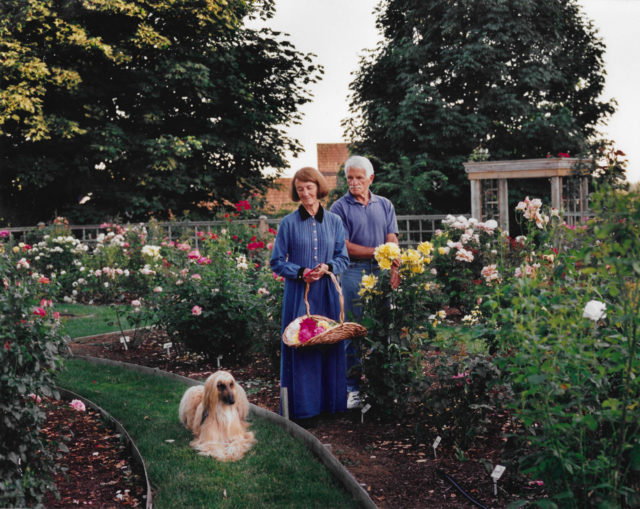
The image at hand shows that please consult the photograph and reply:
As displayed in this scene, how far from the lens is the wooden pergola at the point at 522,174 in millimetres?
11695

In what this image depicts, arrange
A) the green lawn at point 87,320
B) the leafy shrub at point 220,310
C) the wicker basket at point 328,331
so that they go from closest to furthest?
1. the wicker basket at point 328,331
2. the leafy shrub at point 220,310
3. the green lawn at point 87,320

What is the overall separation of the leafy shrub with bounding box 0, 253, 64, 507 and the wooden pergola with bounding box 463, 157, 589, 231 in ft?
30.4

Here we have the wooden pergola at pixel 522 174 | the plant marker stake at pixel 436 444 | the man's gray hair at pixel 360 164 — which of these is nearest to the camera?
the plant marker stake at pixel 436 444

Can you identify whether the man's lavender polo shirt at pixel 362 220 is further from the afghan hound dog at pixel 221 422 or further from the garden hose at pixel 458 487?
the garden hose at pixel 458 487

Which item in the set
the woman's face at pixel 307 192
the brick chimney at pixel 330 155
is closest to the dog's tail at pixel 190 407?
the woman's face at pixel 307 192

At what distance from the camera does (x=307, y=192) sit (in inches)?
190

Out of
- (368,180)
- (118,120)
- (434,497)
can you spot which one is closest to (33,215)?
(118,120)

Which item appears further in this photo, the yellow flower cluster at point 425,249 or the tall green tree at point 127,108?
the tall green tree at point 127,108

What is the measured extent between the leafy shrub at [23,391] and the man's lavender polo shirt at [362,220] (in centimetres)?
257

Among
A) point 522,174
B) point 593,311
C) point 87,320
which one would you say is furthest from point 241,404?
point 522,174

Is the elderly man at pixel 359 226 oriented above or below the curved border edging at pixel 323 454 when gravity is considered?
above

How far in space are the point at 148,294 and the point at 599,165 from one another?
8070mm

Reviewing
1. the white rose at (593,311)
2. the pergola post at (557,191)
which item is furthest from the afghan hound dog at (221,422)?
the pergola post at (557,191)

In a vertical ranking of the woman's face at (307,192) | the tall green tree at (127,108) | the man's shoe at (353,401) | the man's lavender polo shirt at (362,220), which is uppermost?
the tall green tree at (127,108)
